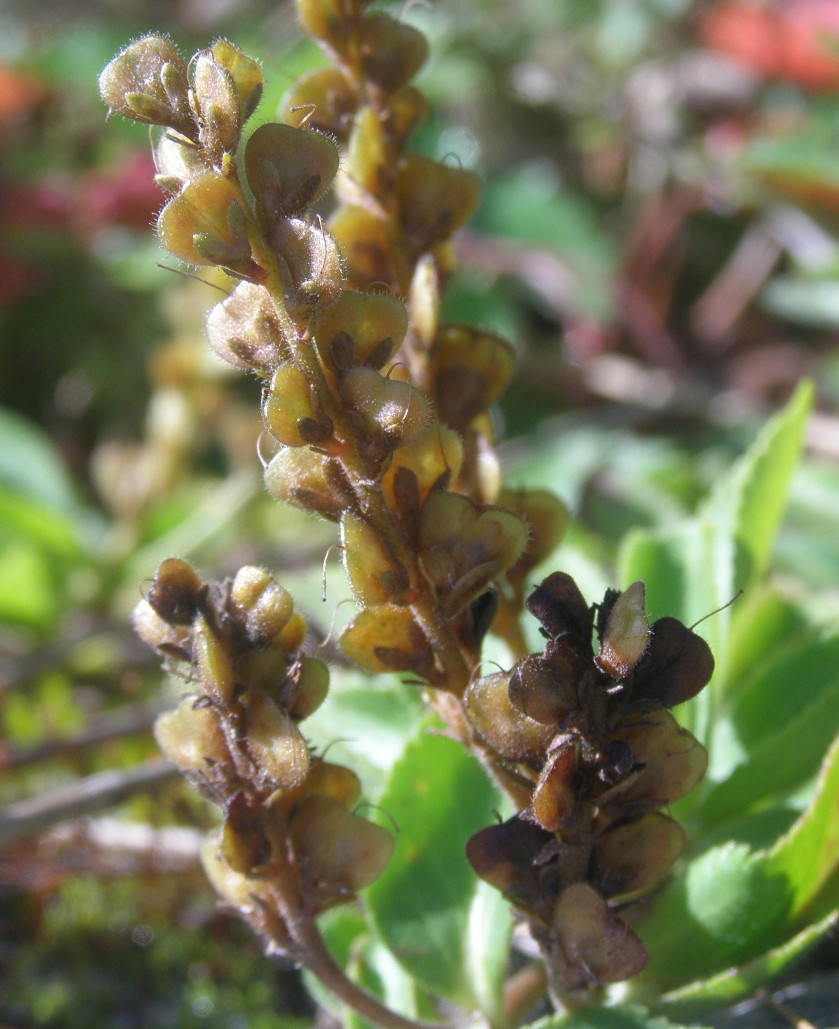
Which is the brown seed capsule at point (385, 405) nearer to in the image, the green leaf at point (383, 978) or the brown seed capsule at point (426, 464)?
the brown seed capsule at point (426, 464)

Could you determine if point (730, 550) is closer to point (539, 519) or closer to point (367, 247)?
point (539, 519)

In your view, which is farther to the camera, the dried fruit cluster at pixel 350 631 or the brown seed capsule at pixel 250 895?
the brown seed capsule at pixel 250 895

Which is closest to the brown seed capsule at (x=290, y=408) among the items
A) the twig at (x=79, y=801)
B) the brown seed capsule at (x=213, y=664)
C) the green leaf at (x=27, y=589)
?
the brown seed capsule at (x=213, y=664)

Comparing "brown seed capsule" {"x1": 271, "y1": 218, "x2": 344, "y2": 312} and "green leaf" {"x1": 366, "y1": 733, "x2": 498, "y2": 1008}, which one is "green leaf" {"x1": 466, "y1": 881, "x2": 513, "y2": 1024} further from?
"brown seed capsule" {"x1": 271, "y1": 218, "x2": 344, "y2": 312}

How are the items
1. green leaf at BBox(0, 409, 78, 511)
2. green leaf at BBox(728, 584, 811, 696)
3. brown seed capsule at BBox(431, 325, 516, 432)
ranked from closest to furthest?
brown seed capsule at BBox(431, 325, 516, 432) < green leaf at BBox(728, 584, 811, 696) < green leaf at BBox(0, 409, 78, 511)

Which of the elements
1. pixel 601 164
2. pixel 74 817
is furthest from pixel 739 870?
pixel 601 164

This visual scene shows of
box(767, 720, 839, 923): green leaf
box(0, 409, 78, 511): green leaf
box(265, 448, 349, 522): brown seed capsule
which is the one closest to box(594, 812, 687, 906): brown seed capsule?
box(767, 720, 839, 923): green leaf

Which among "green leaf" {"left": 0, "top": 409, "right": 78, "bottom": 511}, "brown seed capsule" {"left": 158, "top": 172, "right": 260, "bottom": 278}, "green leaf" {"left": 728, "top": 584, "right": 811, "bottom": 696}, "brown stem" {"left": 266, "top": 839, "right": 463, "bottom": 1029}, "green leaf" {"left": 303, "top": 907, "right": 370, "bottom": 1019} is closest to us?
"brown seed capsule" {"left": 158, "top": 172, "right": 260, "bottom": 278}

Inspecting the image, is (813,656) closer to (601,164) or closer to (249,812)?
(249,812)
